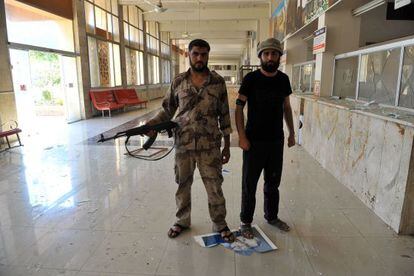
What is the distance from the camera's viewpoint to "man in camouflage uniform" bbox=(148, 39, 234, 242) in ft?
6.77

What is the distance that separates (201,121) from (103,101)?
824 cm

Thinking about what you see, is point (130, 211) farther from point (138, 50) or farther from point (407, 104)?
point (138, 50)

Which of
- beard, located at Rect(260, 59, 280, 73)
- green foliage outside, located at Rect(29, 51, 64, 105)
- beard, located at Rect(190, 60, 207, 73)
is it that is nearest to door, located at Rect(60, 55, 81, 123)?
green foliage outside, located at Rect(29, 51, 64, 105)

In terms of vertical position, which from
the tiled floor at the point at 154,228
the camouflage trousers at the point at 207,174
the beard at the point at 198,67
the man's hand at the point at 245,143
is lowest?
the tiled floor at the point at 154,228

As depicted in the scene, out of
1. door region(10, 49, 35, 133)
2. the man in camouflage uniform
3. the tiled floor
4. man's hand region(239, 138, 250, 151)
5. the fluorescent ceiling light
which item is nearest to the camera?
the tiled floor

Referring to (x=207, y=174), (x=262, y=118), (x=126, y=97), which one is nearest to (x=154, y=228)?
(x=207, y=174)

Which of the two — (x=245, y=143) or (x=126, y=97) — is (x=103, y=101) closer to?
(x=126, y=97)

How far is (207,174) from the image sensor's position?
2.15 meters

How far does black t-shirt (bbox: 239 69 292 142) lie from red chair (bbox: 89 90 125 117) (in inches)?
311

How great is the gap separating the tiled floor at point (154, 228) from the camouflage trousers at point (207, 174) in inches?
10.3

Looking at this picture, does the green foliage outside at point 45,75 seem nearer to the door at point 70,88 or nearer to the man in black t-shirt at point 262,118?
the door at point 70,88

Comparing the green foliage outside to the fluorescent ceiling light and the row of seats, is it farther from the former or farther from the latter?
the fluorescent ceiling light

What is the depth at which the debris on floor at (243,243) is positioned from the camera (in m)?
2.12

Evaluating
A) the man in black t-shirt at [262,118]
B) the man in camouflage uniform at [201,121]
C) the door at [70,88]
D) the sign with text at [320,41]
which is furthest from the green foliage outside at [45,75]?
the man in black t-shirt at [262,118]
